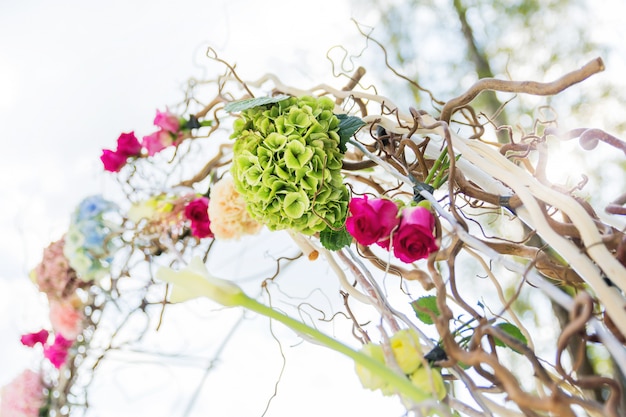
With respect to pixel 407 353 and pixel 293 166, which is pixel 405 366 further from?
pixel 293 166

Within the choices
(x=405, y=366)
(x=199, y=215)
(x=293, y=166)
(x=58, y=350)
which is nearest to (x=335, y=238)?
(x=293, y=166)

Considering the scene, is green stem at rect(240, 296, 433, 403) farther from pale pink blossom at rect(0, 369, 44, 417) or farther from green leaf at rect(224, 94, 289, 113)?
pale pink blossom at rect(0, 369, 44, 417)

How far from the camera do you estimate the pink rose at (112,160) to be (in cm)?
74

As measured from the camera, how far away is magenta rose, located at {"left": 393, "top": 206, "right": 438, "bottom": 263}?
35 cm

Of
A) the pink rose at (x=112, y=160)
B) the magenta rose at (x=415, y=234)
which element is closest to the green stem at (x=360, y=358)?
the magenta rose at (x=415, y=234)

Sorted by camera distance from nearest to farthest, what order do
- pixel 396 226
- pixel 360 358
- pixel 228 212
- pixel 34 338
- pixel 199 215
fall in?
pixel 360 358
pixel 396 226
pixel 228 212
pixel 199 215
pixel 34 338

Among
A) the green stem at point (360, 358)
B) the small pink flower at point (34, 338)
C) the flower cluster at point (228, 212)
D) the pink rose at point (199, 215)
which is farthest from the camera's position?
the small pink flower at point (34, 338)

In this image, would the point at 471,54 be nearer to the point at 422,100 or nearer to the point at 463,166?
the point at 422,100

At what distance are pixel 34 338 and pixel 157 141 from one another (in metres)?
0.35

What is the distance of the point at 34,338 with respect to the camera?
818 mm

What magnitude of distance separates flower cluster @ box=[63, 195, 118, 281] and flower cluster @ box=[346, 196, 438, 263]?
45 cm

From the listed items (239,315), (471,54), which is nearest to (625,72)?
(471,54)

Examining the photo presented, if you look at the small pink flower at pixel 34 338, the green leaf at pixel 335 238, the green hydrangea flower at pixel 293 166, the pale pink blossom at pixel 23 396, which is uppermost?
the small pink flower at pixel 34 338

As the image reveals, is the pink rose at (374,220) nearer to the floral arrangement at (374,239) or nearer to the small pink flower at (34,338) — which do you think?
the floral arrangement at (374,239)
